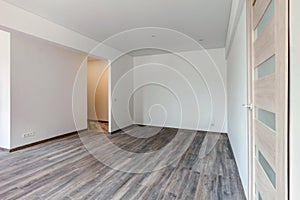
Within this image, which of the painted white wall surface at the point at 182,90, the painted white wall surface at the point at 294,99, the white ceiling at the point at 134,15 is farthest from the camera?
the painted white wall surface at the point at 182,90

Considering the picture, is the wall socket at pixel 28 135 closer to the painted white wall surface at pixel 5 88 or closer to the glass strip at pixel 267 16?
the painted white wall surface at pixel 5 88

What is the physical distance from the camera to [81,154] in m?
3.29

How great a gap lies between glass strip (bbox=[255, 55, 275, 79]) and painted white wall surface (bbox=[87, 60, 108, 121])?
19.5 ft

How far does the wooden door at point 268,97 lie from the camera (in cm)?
82

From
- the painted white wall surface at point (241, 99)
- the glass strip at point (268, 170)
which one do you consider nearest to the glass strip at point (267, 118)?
the glass strip at point (268, 170)

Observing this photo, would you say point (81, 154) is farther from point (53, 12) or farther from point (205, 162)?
point (53, 12)

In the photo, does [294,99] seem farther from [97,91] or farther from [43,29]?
[97,91]

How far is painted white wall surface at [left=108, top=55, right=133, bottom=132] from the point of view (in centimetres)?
511

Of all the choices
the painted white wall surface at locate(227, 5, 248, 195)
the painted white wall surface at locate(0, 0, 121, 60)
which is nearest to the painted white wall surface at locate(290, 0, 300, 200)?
the painted white wall surface at locate(227, 5, 248, 195)

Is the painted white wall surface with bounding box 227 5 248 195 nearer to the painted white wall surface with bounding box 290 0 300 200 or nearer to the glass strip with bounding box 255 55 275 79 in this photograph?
the glass strip with bounding box 255 55 275 79

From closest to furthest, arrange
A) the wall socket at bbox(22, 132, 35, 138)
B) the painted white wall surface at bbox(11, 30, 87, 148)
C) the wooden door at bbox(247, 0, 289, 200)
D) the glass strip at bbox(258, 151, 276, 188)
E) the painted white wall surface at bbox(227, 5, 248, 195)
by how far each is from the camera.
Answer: the wooden door at bbox(247, 0, 289, 200) < the glass strip at bbox(258, 151, 276, 188) < the painted white wall surface at bbox(227, 5, 248, 195) < the painted white wall surface at bbox(11, 30, 87, 148) < the wall socket at bbox(22, 132, 35, 138)

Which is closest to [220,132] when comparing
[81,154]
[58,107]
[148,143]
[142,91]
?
[148,143]

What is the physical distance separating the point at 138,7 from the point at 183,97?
11.3 ft

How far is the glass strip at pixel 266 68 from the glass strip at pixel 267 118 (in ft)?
0.92
